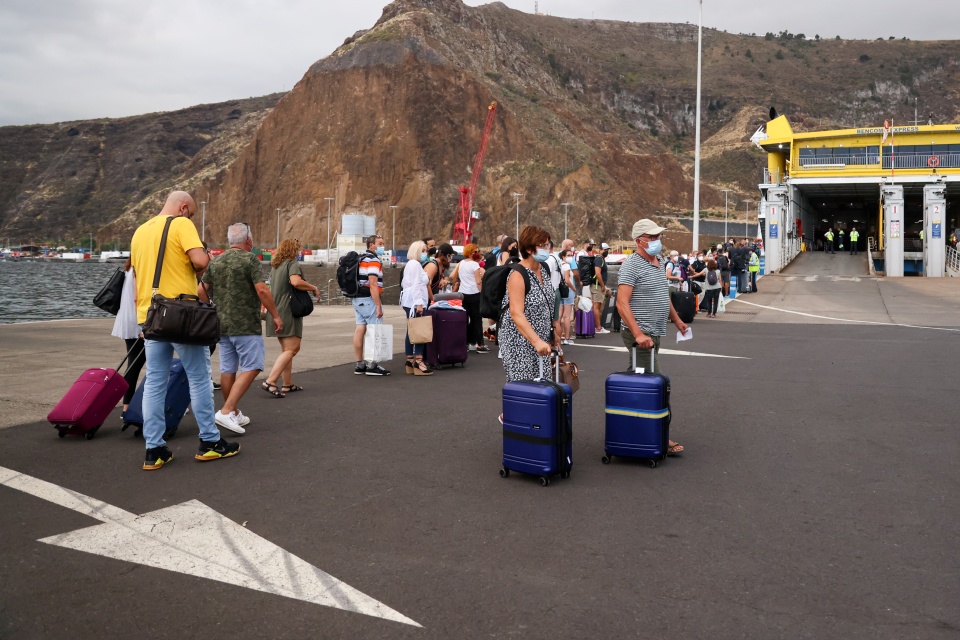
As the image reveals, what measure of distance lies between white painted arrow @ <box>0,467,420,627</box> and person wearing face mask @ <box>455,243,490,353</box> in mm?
8218

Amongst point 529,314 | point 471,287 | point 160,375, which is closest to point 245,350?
point 160,375

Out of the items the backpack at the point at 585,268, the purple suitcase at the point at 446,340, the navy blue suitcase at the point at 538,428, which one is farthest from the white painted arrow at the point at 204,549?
the backpack at the point at 585,268

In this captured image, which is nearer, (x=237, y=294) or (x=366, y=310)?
(x=237, y=294)

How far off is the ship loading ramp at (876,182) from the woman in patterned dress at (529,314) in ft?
115

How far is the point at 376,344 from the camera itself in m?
10.9

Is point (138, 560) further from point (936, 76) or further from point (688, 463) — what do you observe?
point (936, 76)

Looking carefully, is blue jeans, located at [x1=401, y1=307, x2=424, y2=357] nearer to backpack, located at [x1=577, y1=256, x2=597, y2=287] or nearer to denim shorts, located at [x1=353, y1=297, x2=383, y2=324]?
denim shorts, located at [x1=353, y1=297, x2=383, y2=324]

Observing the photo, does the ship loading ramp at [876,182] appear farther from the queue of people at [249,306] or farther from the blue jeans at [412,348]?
the queue of people at [249,306]

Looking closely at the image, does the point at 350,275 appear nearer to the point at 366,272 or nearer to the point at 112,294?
the point at 366,272

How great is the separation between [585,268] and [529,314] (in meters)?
10.8

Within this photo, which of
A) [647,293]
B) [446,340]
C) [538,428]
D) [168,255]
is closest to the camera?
[538,428]

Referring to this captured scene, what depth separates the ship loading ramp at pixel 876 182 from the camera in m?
37.2

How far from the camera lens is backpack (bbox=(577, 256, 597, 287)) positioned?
16859mm

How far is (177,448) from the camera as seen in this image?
22.6 feet
